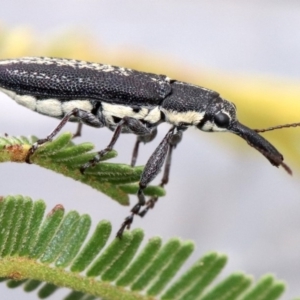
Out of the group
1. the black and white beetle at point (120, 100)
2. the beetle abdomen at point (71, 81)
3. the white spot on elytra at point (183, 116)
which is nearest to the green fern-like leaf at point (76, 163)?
the black and white beetle at point (120, 100)

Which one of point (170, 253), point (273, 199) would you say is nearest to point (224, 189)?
point (273, 199)

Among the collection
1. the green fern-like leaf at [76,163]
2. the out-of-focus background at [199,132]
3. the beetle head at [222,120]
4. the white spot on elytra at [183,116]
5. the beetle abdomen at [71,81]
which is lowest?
the green fern-like leaf at [76,163]

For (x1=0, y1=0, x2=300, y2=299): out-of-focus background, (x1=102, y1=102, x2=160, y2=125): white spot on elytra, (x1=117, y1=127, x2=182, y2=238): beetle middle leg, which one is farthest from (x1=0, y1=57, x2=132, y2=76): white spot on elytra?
(x1=0, y1=0, x2=300, y2=299): out-of-focus background

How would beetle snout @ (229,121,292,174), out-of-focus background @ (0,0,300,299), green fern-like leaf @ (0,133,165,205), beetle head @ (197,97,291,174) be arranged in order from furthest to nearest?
out-of-focus background @ (0,0,300,299) → beetle head @ (197,97,291,174) → beetle snout @ (229,121,292,174) → green fern-like leaf @ (0,133,165,205)

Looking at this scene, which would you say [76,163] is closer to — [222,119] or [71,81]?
[71,81]

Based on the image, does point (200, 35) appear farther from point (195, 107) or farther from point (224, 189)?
point (195, 107)

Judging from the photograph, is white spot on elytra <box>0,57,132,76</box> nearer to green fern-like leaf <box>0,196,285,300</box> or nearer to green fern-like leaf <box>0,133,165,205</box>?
green fern-like leaf <box>0,133,165,205</box>

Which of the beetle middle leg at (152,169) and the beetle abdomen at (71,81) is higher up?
the beetle abdomen at (71,81)

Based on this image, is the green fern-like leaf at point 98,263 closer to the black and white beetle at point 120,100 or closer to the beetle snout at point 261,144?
A: the black and white beetle at point 120,100
